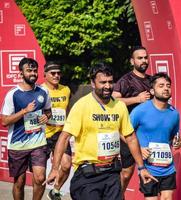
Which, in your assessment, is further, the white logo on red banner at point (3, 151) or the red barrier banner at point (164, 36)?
the white logo on red banner at point (3, 151)

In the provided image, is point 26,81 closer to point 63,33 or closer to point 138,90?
point 138,90

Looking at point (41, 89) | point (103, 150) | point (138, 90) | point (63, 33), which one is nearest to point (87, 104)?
point (103, 150)

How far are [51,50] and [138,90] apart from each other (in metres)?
8.00

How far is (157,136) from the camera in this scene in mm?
7430

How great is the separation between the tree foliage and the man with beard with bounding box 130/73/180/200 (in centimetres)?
757

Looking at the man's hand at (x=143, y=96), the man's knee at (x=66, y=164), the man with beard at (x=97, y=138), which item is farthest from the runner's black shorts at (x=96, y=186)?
the man's knee at (x=66, y=164)

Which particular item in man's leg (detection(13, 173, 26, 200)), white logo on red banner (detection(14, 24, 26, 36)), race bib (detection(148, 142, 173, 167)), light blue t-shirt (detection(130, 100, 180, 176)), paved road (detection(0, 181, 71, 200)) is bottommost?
paved road (detection(0, 181, 71, 200))

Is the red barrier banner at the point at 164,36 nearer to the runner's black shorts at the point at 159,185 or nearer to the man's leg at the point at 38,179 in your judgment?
the runner's black shorts at the point at 159,185

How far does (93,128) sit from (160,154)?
110cm

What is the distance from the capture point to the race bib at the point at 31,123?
869cm

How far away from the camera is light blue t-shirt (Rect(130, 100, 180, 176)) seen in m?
7.41

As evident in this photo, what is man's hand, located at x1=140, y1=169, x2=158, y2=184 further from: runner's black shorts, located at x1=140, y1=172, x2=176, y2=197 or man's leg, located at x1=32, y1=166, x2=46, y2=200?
man's leg, located at x1=32, y1=166, x2=46, y2=200

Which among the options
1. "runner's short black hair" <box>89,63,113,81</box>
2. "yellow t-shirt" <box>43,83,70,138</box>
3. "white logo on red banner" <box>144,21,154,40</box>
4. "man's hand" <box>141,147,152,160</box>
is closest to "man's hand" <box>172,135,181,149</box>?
"man's hand" <box>141,147,152,160</box>

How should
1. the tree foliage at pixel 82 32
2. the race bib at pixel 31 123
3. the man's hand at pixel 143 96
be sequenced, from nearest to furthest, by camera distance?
the man's hand at pixel 143 96 < the race bib at pixel 31 123 < the tree foliage at pixel 82 32
